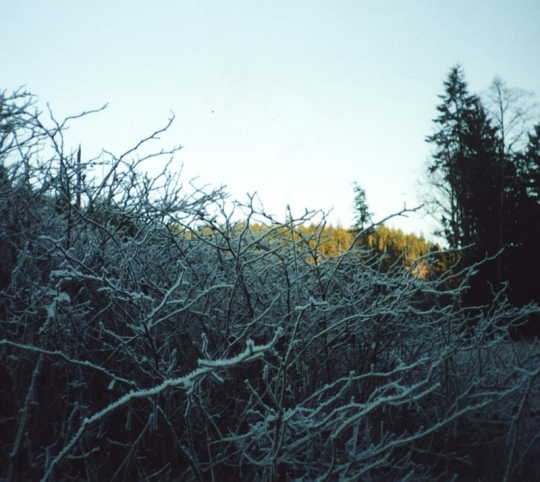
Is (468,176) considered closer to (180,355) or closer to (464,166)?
(464,166)

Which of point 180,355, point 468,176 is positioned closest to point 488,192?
point 468,176

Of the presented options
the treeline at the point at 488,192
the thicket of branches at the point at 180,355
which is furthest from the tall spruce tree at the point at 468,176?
the thicket of branches at the point at 180,355

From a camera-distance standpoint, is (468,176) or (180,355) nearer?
(180,355)

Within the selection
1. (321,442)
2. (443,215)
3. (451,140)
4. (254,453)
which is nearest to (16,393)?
(254,453)

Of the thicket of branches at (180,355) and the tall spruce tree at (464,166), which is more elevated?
the tall spruce tree at (464,166)

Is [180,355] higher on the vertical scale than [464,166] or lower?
lower

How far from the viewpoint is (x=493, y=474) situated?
2.11 m

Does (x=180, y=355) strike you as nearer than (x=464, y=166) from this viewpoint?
Yes

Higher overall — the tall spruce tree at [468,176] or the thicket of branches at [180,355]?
the tall spruce tree at [468,176]

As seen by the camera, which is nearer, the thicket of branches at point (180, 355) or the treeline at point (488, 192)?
the thicket of branches at point (180, 355)

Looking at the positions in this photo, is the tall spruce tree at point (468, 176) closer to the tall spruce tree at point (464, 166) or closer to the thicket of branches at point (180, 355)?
the tall spruce tree at point (464, 166)

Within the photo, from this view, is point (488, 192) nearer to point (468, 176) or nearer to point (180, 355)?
point (468, 176)

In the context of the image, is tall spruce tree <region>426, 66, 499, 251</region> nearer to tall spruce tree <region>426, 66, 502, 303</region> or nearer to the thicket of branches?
tall spruce tree <region>426, 66, 502, 303</region>

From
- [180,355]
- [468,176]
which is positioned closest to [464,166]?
[468,176]
